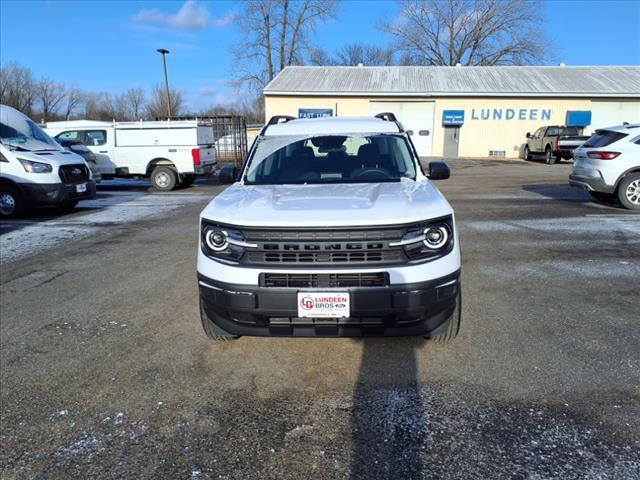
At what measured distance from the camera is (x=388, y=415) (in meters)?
2.81

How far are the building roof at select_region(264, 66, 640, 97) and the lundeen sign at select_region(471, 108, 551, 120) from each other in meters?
0.98

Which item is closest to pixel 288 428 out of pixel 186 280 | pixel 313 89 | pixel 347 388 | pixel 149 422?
pixel 347 388

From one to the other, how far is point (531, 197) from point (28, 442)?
12329 millimetres

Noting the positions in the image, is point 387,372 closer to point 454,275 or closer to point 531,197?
point 454,275

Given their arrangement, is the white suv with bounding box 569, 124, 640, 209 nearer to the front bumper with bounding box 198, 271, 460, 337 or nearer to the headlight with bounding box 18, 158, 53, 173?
the front bumper with bounding box 198, 271, 460, 337

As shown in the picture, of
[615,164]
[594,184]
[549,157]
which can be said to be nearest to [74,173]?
[594,184]

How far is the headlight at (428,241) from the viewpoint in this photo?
3010 millimetres

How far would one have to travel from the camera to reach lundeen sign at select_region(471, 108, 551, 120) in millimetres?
29922

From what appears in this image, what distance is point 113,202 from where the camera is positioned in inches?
505

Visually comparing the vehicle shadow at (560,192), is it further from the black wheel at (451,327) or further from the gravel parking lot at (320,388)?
the black wheel at (451,327)

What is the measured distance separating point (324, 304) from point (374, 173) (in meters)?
1.79

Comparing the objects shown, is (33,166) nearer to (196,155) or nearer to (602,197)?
(196,155)

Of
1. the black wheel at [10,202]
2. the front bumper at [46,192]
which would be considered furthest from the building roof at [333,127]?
the black wheel at [10,202]

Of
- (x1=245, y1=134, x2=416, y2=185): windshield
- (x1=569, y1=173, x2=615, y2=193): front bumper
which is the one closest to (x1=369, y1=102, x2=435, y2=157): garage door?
(x1=569, y1=173, x2=615, y2=193): front bumper
